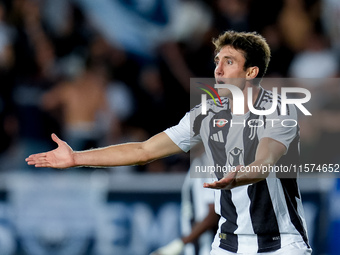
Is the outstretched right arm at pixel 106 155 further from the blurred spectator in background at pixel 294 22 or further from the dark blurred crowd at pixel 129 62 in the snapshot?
the blurred spectator in background at pixel 294 22

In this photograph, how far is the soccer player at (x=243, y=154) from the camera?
5012mm

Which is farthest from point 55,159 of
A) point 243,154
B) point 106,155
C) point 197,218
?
point 197,218

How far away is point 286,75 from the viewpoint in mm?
9664

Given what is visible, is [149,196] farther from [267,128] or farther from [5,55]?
[267,128]

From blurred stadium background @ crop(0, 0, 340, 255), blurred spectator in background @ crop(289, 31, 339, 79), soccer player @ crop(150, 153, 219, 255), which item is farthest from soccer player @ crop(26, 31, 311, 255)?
blurred spectator in background @ crop(289, 31, 339, 79)

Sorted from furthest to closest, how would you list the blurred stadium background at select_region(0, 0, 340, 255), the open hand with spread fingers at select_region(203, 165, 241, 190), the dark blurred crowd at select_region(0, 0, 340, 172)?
the dark blurred crowd at select_region(0, 0, 340, 172) → the blurred stadium background at select_region(0, 0, 340, 255) → the open hand with spread fingers at select_region(203, 165, 241, 190)

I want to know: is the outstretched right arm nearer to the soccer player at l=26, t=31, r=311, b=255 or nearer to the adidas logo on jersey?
the soccer player at l=26, t=31, r=311, b=255

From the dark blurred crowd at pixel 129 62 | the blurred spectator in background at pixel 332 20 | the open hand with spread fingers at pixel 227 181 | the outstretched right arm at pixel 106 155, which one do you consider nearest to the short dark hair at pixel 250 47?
the outstretched right arm at pixel 106 155

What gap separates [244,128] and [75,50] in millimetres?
5767

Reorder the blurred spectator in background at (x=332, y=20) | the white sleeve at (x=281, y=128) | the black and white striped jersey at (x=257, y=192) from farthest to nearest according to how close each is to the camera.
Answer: the blurred spectator in background at (x=332, y=20), the black and white striped jersey at (x=257, y=192), the white sleeve at (x=281, y=128)

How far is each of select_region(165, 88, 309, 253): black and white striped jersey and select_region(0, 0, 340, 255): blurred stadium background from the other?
354 centimetres

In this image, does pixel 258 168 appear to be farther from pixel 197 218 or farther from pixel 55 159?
pixel 197 218

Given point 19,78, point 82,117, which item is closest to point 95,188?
point 82,117

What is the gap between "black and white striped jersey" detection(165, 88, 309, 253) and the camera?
5.01 meters
